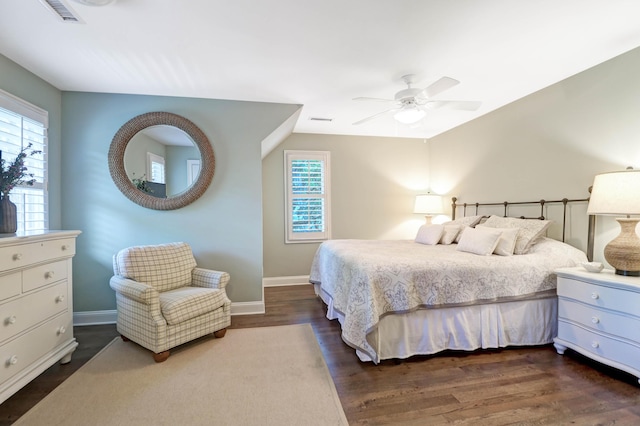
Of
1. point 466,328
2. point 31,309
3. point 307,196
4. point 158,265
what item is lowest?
point 466,328

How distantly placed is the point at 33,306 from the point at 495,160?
484 cm

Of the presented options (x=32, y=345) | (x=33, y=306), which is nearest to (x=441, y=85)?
(x=33, y=306)

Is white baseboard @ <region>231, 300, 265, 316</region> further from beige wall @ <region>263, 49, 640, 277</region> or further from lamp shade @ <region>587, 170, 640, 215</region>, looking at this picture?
lamp shade @ <region>587, 170, 640, 215</region>

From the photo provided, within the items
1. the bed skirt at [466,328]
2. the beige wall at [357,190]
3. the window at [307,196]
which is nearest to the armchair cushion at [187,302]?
the bed skirt at [466,328]

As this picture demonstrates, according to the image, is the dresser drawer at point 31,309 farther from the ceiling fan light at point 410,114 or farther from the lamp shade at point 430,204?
the lamp shade at point 430,204

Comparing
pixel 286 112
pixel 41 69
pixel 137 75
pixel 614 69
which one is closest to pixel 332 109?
pixel 286 112

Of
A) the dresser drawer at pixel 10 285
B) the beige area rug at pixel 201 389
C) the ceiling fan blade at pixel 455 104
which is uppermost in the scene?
the ceiling fan blade at pixel 455 104

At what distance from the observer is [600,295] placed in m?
2.13

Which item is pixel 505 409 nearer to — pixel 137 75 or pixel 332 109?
pixel 332 109

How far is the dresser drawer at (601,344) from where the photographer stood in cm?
197

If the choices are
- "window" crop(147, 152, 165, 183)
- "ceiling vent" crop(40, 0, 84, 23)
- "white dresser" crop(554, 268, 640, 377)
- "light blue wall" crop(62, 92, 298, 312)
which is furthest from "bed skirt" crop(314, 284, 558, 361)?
"ceiling vent" crop(40, 0, 84, 23)

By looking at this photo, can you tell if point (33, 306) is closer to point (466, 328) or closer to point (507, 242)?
point (466, 328)

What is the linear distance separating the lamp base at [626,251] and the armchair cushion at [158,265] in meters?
3.78

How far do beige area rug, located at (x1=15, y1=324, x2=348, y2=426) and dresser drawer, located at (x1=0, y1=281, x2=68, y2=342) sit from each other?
501 mm
